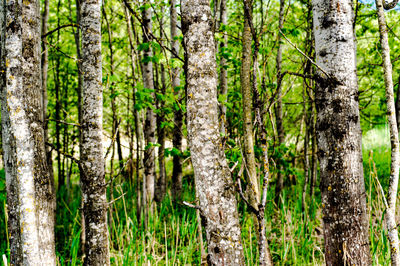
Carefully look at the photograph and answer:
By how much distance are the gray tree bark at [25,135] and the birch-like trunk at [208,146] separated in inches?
42.2

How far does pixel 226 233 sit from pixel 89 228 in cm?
Result: 148

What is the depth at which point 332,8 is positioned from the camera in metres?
1.72

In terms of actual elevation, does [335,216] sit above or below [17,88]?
below

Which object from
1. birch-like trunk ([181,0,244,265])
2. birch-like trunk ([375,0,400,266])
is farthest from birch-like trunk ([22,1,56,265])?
birch-like trunk ([375,0,400,266])

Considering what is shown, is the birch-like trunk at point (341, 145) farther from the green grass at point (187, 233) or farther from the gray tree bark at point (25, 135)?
the gray tree bark at point (25, 135)

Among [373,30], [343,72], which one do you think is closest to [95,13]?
[343,72]

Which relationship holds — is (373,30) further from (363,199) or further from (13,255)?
(13,255)

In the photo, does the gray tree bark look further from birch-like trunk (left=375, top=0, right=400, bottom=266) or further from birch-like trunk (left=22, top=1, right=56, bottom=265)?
birch-like trunk (left=375, top=0, right=400, bottom=266)

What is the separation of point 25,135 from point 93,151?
0.69 m

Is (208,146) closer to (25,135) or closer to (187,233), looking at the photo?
(25,135)

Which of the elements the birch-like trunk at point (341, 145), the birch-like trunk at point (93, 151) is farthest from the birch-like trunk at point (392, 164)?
the birch-like trunk at point (93, 151)

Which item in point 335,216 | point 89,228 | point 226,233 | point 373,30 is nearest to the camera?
point 226,233

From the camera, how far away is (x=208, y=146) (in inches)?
58.1

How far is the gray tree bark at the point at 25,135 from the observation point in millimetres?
1786
